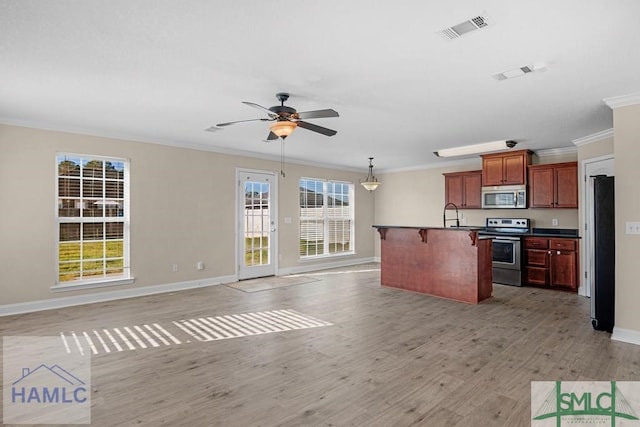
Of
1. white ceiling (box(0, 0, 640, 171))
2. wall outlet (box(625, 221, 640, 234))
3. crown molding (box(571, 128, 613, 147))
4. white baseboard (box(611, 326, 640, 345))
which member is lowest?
white baseboard (box(611, 326, 640, 345))

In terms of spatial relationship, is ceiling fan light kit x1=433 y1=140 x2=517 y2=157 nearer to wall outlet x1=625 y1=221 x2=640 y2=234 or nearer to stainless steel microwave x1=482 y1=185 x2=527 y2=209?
stainless steel microwave x1=482 y1=185 x2=527 y2=209

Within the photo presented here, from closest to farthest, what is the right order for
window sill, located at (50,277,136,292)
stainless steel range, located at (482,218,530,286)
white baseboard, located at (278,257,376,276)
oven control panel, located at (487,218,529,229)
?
window sill, located at (50,277,136,292) → stainless steel range, located at (482,218,530,286) → oven control panel, located at (487,218,529,229) → white baseboard, located at (278,257,376,276)

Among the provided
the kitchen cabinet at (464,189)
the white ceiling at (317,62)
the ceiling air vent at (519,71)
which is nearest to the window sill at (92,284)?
the white ceiling at (317,62)

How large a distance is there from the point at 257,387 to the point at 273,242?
4.91 metres

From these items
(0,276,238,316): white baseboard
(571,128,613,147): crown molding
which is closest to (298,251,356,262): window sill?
(0,276,238,316): white baseboard

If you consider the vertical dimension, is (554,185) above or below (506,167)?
below

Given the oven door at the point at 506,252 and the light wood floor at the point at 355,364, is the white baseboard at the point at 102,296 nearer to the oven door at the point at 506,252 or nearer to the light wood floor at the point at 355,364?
the light wood floor at the point at 355,364

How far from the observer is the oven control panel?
22.7 feet

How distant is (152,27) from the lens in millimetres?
2396

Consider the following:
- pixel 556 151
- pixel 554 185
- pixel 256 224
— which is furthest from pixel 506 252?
pixel 256 224

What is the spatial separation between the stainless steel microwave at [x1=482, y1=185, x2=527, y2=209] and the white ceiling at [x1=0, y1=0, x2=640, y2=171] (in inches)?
66.0

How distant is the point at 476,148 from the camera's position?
21.4ft

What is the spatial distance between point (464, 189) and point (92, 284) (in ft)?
23.2

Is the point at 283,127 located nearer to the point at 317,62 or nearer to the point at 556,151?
the point at 317,62
